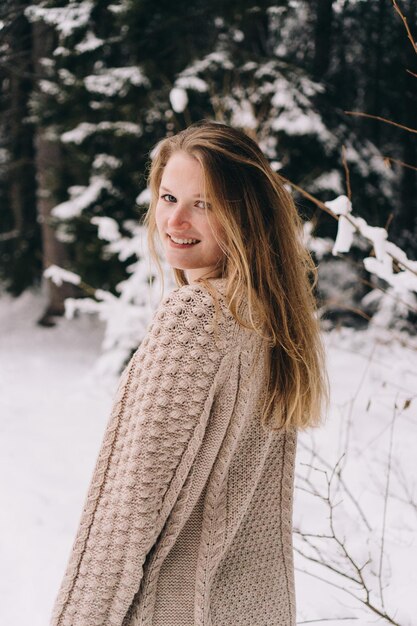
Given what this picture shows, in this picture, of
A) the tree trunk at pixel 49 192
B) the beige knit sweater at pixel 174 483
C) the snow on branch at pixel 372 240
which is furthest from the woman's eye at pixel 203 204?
the tree trunk at pixel 49 192

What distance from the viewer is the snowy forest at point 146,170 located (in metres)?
3.92

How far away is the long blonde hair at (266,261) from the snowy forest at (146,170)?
2114mm

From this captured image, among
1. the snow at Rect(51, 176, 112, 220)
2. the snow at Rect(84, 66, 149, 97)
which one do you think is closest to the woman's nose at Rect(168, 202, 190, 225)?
the snow at Rect(84, 66, 149, 97)

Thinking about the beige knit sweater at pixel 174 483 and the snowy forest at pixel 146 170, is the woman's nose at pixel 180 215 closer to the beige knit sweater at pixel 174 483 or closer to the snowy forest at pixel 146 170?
the beige knit sweater at pixel 174 483

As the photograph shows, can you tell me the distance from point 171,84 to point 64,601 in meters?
5.77

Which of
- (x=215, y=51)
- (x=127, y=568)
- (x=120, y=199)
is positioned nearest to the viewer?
(x=127, y=568)

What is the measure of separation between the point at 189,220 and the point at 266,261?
19cm

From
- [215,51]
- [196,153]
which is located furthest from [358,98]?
[196,153]

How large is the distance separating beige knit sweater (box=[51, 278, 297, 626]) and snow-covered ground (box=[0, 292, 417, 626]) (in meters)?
0.51

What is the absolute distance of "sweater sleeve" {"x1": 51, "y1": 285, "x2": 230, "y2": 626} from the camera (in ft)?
3.33

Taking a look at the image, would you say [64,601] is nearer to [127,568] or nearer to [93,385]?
[127,568]

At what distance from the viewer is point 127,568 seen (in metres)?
1.01

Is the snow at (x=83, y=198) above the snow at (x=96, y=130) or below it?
below

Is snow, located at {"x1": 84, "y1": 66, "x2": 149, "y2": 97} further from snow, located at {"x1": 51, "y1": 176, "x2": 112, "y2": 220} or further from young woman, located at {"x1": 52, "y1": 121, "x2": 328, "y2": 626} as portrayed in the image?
young woman, located at {"x1": 52, "y1": 121, "x2": 328, "y2": 626}
